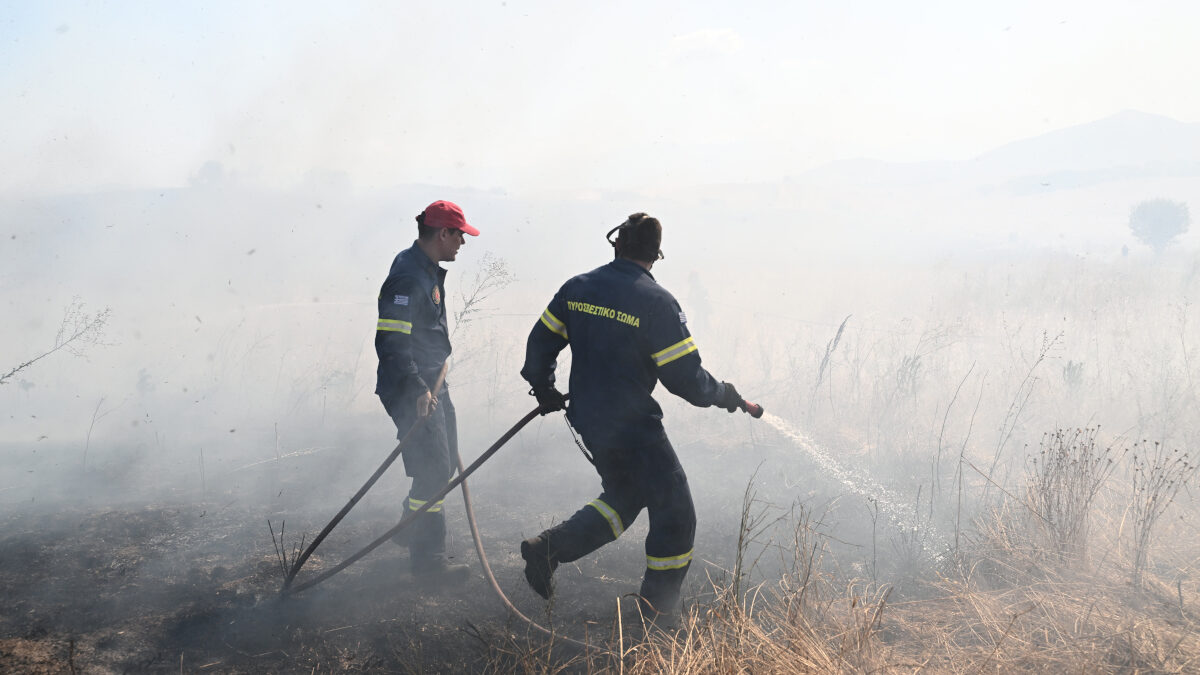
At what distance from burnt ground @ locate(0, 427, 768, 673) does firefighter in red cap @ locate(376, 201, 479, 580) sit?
244 mm

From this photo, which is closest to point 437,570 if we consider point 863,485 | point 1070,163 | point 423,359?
point 423,359

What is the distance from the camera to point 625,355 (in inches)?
125

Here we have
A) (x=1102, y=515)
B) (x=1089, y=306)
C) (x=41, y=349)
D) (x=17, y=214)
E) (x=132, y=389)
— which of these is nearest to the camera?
(x=1102, y=515)

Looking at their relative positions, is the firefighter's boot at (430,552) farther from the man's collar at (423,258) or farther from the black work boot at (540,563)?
the man's collar at (423,258)

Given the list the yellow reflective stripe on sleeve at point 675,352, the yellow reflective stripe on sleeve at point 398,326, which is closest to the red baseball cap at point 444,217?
the yellow reflective stripe on sleeve at point 398,326

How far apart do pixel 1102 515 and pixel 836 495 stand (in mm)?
1691

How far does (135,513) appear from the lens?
4566 mm

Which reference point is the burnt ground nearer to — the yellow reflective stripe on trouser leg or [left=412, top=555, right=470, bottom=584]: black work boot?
[left=412, top=555, right=470, bottom=584]: black work boot

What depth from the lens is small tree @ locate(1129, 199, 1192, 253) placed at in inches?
1176

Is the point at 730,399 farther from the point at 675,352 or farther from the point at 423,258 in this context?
the point at 423,258

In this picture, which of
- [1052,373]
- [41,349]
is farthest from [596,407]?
[41,349]

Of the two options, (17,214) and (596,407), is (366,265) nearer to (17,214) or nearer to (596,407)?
(17,214)

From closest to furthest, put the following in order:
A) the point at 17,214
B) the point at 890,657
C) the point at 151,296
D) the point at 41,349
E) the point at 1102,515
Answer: the point at 890,657 → the point at 1102,515 → the point at 41,349 → the point at 151,296 → the point at 17,214

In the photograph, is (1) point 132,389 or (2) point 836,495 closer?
(2) point 836,495
